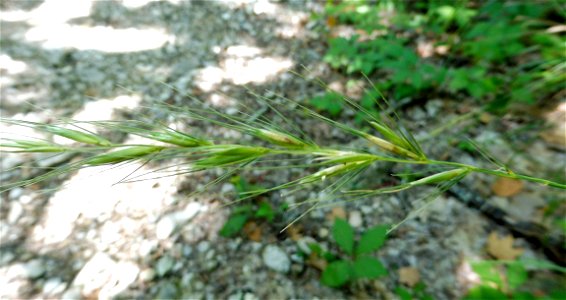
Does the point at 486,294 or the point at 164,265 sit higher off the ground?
the point at 486,294

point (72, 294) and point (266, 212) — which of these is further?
point (266, 212)

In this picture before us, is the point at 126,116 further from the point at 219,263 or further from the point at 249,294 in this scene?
the point at 249,294

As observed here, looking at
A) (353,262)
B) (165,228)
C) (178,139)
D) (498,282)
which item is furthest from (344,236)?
(178,139)

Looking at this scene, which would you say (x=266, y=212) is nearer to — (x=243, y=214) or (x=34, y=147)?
(x=243, y=214)

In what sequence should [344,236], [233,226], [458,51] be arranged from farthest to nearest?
1. [458,51]
2. [233,226]
3. [344,236]

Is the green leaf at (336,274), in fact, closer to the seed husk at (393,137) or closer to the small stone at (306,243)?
the small stone at (306,243)

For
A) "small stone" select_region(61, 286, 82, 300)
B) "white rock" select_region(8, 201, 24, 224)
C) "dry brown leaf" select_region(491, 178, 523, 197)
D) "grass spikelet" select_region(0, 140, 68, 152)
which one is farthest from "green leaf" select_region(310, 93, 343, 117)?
"grass spikelet" select_region(0, 140, 68, 152)
